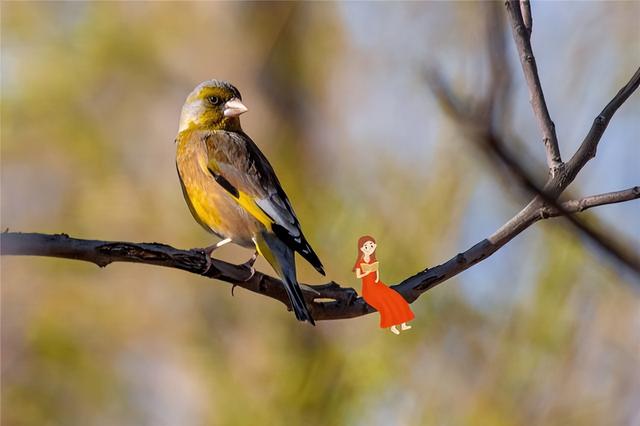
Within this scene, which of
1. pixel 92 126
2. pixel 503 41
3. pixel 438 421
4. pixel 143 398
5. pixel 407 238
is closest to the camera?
pixel 503 41

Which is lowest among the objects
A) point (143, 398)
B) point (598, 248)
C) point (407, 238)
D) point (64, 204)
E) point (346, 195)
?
point (598, 248)

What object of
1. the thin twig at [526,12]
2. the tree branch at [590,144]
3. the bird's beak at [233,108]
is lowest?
the tree branch at [590,144]

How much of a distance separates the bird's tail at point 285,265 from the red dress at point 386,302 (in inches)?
6.4

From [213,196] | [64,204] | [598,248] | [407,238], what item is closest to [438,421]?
[407,238]

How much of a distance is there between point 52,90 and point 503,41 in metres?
6.17

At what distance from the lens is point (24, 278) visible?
645 centimetres

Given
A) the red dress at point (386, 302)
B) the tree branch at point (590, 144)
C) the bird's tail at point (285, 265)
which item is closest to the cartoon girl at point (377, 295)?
the red dress at point (386, 302)

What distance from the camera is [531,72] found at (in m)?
1.84

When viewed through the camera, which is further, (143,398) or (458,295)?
(143,398)

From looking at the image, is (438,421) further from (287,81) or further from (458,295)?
(287,81)

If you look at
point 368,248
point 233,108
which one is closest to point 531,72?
point 368,248

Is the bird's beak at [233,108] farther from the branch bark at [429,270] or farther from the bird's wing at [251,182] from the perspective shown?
the branch bark at [429,270]

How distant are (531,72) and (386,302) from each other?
0.68 m

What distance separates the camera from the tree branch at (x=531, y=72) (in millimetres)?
1729
